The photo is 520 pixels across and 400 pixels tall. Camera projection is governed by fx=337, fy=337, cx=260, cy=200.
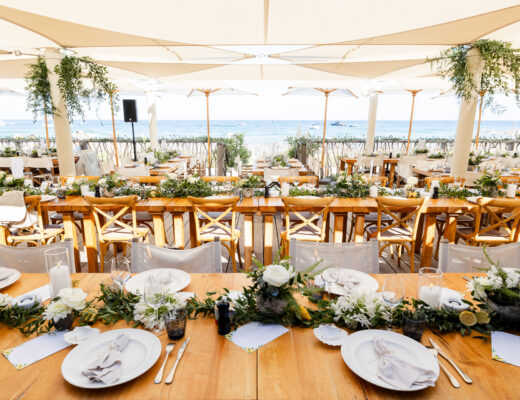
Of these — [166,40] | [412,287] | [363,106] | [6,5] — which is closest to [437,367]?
[412,287]

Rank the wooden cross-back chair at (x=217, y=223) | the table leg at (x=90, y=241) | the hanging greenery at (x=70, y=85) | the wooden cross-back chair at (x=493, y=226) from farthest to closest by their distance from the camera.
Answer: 1. the hanging greenery at (x=70, y=85)
2. the table leg at (x=90, y=241)
3. the wooden cross-back chair at (x=217, y=223)
4. the wooden cross-back chair at (x=493, y=226)

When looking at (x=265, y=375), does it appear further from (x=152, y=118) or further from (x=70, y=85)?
(x=152, y=118)

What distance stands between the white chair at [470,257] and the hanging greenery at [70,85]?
17.3ft

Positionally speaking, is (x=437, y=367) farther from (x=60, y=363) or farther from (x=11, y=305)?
(x=11, y=305)

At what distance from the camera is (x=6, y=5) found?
3172 millimetres

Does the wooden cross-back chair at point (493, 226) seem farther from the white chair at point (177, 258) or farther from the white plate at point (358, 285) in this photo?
the white chair at point (177, 258)

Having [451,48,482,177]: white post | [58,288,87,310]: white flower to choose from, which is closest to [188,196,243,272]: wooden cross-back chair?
[58,288,87,310]: white flower

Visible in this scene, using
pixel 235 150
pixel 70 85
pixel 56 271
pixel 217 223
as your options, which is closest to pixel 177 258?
pixel 56 271

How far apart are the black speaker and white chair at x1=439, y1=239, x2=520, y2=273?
7632 mm

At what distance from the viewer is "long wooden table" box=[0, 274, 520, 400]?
1080mm

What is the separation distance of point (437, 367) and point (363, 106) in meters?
44.3

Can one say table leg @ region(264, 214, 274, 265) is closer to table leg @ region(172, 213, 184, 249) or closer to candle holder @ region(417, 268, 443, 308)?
table leg @ region(172, 213, 184, 249)

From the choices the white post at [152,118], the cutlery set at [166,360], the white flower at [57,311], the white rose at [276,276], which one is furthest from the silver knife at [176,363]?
the white post at [152,118]

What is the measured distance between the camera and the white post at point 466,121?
4.60 metres
